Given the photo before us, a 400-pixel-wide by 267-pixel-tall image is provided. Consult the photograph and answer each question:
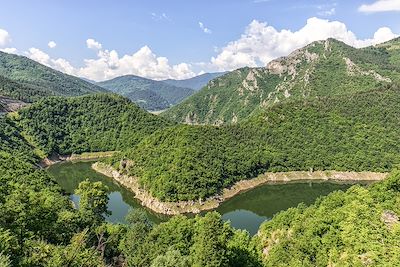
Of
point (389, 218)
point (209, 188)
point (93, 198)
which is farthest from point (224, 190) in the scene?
point (389, 218)

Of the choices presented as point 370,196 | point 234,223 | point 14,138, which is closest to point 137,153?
point 234,223

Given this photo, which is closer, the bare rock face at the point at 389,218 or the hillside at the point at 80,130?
the bare rock face at the point at 389,218

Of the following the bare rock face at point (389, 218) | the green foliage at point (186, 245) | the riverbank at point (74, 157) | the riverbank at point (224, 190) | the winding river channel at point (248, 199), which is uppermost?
the bare rock face at point (389, 218)

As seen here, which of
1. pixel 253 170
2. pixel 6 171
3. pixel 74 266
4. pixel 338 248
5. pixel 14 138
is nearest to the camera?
pixel 74 266

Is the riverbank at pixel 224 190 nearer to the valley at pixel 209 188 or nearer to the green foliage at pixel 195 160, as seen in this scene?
the valley at pixel 209 188

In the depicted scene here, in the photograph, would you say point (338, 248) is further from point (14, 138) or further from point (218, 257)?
point (14, 138)

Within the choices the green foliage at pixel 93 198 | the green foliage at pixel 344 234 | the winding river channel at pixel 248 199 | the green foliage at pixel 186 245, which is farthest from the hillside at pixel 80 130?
the green foliage at pixel 344 234
